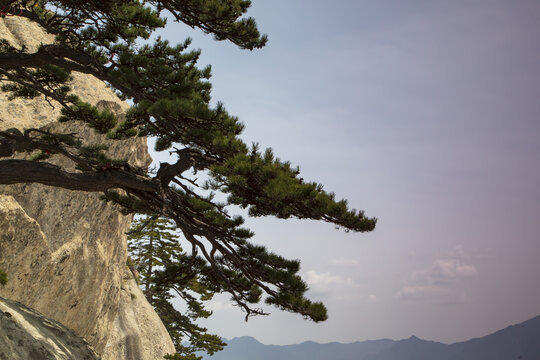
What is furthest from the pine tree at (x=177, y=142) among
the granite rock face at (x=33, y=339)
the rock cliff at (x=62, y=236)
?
the rock cliff at (x=62, y=236)

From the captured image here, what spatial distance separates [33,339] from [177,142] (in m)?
4.02

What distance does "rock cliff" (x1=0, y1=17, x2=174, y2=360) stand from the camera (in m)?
12.7

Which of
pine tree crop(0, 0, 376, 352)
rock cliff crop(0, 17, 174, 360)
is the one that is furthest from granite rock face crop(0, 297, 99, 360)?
rock cliff crop(0, 17, 174, 360)

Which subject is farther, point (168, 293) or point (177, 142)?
point (168, 293)

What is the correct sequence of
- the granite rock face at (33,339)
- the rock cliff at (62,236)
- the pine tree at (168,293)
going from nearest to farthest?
the granite rock face at (33,339)
the rock cliff at (62,236)
the pine tree at (168,293)

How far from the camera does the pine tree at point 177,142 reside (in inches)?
276

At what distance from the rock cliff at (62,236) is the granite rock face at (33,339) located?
14.5 feet

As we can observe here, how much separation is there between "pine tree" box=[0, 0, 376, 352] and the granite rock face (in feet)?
6.63

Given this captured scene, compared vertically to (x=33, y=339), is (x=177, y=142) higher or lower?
higher

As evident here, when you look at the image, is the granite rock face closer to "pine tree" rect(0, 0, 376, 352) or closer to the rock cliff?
"pine tree" rect(0, 0, 376, 352)

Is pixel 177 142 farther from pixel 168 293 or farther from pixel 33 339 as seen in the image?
pixel 168 293

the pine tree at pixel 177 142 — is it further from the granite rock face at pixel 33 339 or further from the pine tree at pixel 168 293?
the pine tree at pixel 168 293

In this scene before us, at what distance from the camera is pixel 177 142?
330 inches

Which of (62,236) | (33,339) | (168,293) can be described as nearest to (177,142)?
(33,339)
